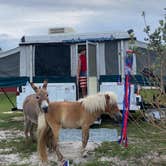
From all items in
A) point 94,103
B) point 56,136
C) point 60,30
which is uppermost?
point 60,30

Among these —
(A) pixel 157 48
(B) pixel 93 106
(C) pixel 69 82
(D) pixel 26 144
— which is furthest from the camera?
(C) pixel 69 82

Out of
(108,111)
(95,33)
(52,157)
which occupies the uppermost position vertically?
(95,33)

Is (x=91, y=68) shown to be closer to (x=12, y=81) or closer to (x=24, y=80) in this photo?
(x=24, y=80)

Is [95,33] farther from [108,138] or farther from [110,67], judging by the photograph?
[108,138]

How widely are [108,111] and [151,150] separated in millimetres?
1196

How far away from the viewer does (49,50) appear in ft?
35.2

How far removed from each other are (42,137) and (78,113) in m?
0.97

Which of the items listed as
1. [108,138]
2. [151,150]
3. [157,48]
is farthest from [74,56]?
[157,48]

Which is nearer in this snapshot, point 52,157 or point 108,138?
point 52,157

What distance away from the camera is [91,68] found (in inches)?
404

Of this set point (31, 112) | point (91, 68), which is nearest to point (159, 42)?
point (31, 112)

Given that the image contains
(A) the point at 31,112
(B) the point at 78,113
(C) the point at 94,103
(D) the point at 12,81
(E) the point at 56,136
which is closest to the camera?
(E) the point at 56,136

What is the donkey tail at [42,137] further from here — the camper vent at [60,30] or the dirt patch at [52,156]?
the camper vent at [60,30]

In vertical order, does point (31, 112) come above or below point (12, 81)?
below
